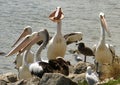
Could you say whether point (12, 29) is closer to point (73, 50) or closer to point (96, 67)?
point (73, 50)

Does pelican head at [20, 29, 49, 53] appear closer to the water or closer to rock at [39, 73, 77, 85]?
the water

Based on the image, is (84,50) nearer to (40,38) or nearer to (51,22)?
(40,38)

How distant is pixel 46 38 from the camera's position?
11.5m

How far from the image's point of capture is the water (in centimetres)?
1761

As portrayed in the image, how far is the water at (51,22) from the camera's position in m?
17.6

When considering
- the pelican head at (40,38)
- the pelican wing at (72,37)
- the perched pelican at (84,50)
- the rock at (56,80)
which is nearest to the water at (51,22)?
the perched pelican at (84,50)

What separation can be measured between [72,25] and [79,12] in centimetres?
349

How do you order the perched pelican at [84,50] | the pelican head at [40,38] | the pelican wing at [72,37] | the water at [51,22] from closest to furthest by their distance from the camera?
the pelican head at [40,38] → the pelican wing at [72,37] → the perched pelican at [84,50] → the water at [51,22]

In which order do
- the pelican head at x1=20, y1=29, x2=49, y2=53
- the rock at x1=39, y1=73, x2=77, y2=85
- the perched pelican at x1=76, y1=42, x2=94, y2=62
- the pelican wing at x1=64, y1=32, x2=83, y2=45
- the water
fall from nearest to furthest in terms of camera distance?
the rock at x1=39, y1=73, x2=77, y2=85 → the pelican head at x1=20, y1=29, x2=49, y2=53 → the pelican wing at x1=64, y1=32, x2=83, y2=45 → the perched pelican at x1=76, y1=42, x2=94, y2=62 → the water

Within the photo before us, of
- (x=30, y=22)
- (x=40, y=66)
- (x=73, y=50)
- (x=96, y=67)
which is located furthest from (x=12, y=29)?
(x=40, y=66)

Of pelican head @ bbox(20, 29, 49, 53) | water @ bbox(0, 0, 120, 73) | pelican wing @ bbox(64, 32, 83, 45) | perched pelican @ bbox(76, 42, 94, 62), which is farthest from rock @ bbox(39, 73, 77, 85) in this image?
perched pelican @ bbox(76, 42, 94, 62)

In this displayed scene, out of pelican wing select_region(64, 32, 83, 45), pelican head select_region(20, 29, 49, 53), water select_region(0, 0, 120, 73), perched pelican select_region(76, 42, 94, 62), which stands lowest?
water select_region(0, 0, 120, 73)

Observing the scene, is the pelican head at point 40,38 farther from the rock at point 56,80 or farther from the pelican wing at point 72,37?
the rock at point 56,80

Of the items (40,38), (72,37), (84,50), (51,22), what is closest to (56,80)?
(40,38)
